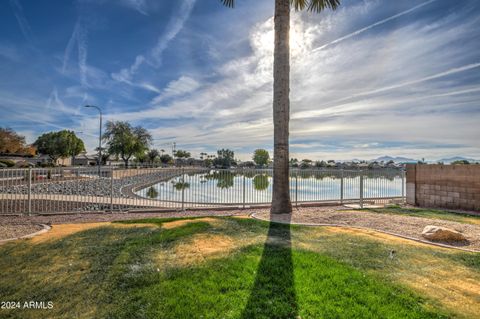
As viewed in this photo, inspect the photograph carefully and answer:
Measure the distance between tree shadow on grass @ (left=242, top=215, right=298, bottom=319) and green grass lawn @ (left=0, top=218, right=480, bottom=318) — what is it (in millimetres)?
13

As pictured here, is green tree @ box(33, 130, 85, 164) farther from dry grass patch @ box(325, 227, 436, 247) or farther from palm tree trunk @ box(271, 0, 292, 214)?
dry grass patch @ box(325, 227, 436, 247)

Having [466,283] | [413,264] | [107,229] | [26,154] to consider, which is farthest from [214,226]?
[26,154]

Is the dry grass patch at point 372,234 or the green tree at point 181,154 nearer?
the dry grass patch at point 372,234

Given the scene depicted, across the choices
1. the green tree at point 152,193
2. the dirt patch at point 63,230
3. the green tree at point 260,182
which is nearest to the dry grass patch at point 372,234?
the green tree at point 260,182

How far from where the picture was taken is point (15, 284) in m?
3.60

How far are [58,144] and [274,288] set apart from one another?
2761 inches

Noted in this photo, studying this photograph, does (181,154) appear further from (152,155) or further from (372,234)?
(372,234)

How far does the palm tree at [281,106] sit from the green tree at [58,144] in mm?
65296

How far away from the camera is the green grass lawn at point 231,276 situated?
2992 mm

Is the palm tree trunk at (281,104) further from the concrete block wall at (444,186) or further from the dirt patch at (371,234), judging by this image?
the concrete block wall at (444,186)

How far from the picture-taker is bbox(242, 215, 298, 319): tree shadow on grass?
115 inches

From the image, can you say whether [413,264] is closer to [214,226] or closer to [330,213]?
[214,226]

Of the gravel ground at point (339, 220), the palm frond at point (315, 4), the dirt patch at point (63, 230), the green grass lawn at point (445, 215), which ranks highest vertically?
the palm frond at point (315, 4)

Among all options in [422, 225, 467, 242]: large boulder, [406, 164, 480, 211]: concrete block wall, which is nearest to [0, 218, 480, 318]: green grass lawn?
[422, 225, 467, 242]: large boulder
